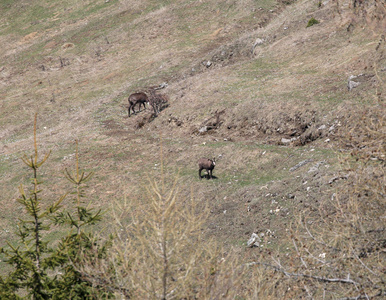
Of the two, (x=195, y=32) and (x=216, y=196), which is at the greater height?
(x=216, y=196)

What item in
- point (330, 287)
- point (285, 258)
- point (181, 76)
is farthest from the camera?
point (181, 76)

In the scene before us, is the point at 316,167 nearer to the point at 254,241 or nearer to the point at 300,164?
the point at 300,164

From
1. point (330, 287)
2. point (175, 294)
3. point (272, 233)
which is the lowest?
point (272, 233)

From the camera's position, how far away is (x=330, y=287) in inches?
476

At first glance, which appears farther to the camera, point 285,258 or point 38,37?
point 38,37

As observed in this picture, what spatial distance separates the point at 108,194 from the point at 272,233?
10.6 metres

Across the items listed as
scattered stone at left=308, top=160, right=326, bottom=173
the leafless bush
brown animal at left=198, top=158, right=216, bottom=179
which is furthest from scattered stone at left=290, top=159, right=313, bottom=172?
the leafless bush

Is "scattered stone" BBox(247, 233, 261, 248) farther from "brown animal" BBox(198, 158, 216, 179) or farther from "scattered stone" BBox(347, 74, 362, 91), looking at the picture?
"scattered stone" BBox(347, 74, 362, 91)

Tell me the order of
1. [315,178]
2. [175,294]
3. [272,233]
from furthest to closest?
[315,178], [272,233], [175,294]

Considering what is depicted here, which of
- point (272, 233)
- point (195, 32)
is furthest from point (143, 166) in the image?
point (195, 32)

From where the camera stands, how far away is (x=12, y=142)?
36656mm

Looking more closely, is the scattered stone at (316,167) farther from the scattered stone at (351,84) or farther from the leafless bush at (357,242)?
the scattered stone at (351,84)

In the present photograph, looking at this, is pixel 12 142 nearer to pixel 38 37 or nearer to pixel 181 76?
pixel 181 76

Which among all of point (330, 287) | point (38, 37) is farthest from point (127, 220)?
point (38, 37)
